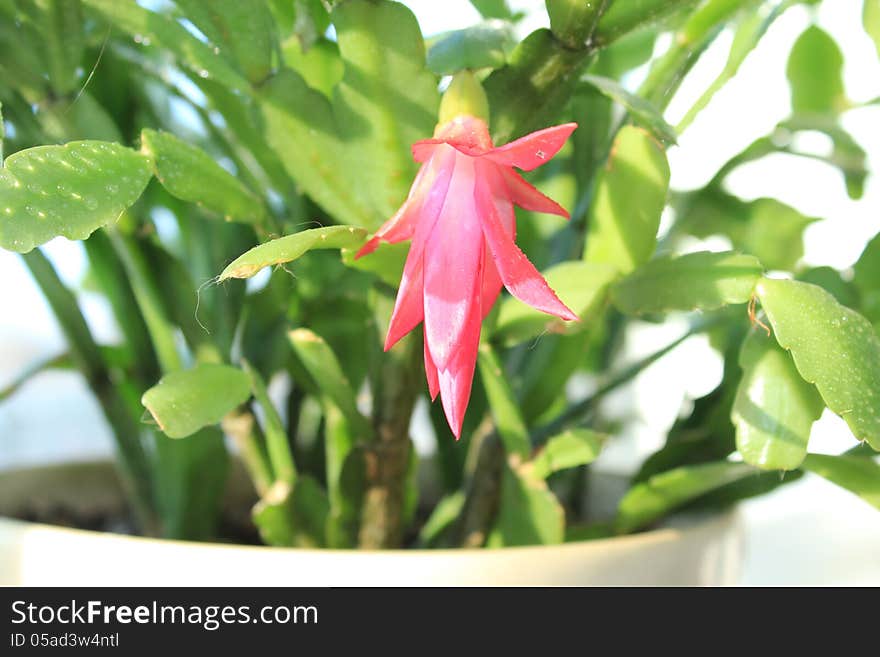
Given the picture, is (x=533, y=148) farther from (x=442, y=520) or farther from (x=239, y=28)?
(x=442, y=520)

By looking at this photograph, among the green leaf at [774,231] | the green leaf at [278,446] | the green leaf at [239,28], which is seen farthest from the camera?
the green leaf at [774,231]

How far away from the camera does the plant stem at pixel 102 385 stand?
1.64ft

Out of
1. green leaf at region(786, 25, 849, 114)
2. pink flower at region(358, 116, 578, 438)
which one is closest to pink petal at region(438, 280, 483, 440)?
pink flower at region(358, 116, 578, 438)

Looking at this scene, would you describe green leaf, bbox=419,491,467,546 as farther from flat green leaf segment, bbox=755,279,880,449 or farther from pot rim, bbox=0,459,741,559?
flat green leaf segment, bbox=755,279,880,449

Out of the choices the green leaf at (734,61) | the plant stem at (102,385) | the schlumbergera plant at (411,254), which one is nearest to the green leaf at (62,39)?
the schlumbergera plant at (411,254)

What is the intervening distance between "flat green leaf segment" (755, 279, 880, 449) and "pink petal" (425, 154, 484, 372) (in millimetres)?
135

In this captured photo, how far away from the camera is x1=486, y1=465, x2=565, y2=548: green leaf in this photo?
0.47 meters

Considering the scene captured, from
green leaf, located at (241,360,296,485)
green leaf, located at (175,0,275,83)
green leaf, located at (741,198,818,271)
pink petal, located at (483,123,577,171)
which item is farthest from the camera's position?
green leaf, located at (741,198,818,271)

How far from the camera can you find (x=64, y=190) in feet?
1.02

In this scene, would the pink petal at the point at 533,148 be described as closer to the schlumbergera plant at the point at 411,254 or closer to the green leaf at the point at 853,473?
the schlumbergera plant at the point at 411,254

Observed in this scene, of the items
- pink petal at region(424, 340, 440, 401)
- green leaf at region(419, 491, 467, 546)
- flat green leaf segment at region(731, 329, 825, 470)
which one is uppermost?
pink petal at region(424, 340, 440, 401)

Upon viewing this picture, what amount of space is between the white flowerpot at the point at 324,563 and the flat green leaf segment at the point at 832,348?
6.0 inches

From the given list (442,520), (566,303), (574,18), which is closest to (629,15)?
(574,18)
